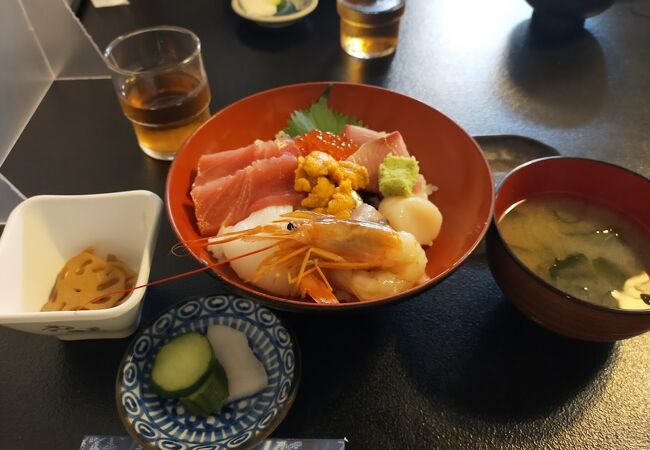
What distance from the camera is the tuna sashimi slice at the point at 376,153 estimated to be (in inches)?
42.6

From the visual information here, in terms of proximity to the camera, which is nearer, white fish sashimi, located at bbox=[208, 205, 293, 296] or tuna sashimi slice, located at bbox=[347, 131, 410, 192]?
white fish sashimi, located at bbox=[208, 205, 293, 296]

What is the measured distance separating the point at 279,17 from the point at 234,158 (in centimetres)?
85

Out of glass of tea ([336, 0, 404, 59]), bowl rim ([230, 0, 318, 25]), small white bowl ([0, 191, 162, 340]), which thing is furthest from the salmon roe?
bowl rim ([230, 0, 318, 25])

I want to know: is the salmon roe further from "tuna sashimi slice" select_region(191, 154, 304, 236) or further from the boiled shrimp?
the boiled shrimp

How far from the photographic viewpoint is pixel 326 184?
101 centimetres

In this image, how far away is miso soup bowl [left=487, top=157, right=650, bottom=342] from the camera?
808 mm

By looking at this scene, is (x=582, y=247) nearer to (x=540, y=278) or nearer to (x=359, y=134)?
(x=540, y=278)

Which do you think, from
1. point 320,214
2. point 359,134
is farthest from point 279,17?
point 320,214

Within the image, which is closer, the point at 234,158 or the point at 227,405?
the point at 227,405

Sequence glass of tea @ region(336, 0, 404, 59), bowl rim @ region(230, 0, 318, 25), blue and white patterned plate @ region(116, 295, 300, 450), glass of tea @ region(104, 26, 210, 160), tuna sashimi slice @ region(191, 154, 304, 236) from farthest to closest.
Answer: bowl rim @ region(230, 0, 318, 25) → glass of tea @ region(336, 0, 404, 59) → glass of tea @ region(104, 26, 210, 160) → tuna sashimi slice @ region(191, 154, 304, 236) → blue and white patterned plate @ region(116, 295, 300, 450)

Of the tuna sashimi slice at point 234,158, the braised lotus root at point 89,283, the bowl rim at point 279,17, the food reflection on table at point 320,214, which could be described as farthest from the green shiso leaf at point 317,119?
the bowl rim at point 279,17

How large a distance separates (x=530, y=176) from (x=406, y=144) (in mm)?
308

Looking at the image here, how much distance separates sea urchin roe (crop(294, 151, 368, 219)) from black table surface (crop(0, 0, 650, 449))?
21 cm

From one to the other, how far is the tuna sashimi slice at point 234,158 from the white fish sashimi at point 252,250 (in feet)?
0.45
